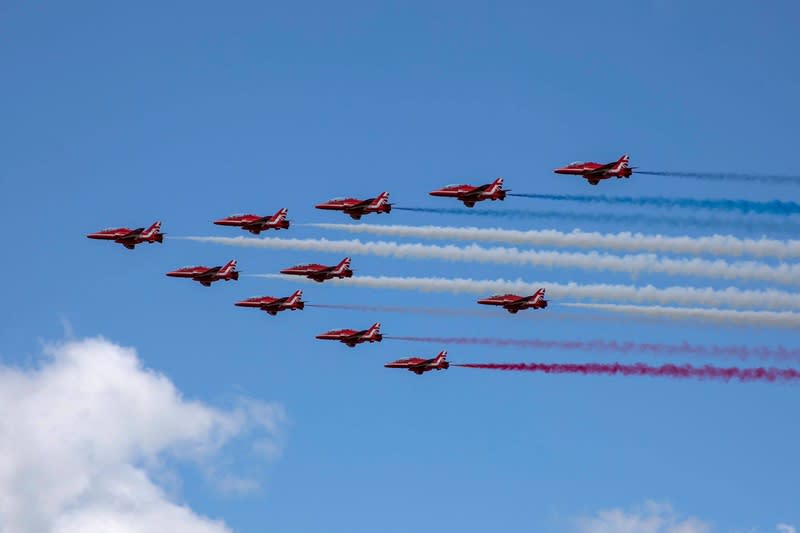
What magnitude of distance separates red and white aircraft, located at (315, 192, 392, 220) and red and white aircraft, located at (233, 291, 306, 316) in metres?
11.6

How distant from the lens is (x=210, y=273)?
17325 centimetres

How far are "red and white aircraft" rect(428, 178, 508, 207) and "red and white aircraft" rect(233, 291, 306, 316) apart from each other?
832 inches

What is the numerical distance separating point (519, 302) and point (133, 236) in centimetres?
4229

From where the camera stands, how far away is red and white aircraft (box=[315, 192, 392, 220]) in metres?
164

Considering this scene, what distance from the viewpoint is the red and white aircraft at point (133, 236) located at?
17238cm

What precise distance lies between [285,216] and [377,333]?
51.5ft

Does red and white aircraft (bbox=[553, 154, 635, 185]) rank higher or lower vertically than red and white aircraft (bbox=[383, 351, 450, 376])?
higher

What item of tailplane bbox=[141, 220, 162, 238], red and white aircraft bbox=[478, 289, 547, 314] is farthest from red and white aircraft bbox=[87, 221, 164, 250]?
red and white aircraft bbox=[478, 289, 547, 314]

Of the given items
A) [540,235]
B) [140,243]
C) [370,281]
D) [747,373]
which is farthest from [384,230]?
[747,373]

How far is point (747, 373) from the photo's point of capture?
13812 centimetres

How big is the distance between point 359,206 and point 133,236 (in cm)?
2571

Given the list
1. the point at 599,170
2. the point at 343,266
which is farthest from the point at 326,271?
the point at 599,170

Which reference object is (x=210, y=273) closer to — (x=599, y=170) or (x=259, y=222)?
(x=259, y=222)

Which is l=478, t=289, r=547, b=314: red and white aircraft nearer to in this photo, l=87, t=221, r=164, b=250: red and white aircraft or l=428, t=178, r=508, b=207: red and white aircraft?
l=428, t=178, r=508, b=207: red and white aircraft
